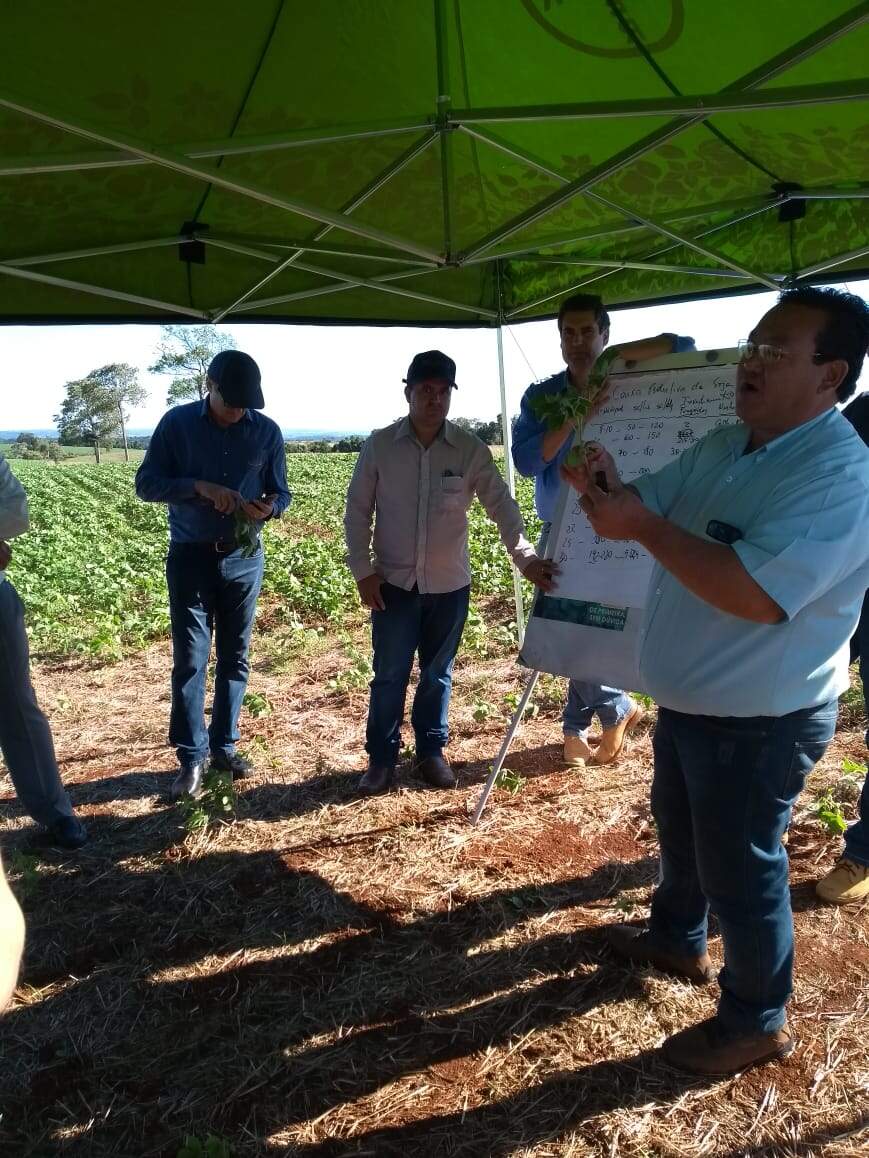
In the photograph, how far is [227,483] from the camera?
417cm

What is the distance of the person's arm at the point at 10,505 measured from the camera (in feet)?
10.8

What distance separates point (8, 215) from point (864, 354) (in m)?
3.86

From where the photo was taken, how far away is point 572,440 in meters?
3.67

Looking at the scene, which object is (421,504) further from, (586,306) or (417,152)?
(417,152)

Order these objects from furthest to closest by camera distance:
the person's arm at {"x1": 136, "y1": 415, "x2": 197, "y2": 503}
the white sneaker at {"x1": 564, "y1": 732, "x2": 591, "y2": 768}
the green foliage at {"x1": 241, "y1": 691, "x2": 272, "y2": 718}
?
the green foliage at {"x1": 241, "y1": 691, "x2": 272, "y2": 718} < the white sneaker at {"x1": 564, "y1": 732, "x2": 591, "y2": 768} < the person's arm at {"x1": 136, "y1": 415, "x2": 197, "y2": 503}

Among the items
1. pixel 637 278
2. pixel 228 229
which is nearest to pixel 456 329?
pixel 637 278

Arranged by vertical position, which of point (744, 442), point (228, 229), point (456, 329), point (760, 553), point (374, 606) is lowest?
point (374, 606)

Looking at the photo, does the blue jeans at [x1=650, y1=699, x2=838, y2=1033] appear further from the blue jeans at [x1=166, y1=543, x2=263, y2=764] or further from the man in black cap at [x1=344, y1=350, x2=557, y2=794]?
the blue jeans at [x1=166, y1=543, x2=263, y2=764]

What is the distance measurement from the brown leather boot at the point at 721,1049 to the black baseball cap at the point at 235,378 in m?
3.28

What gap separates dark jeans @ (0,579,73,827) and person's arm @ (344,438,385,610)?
1.57 meters

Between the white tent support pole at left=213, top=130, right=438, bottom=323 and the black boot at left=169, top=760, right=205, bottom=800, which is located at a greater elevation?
the white tent support pole at left=213, top=130, right=438, bottom=323

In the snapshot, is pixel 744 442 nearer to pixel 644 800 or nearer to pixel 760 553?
pixel 760 553

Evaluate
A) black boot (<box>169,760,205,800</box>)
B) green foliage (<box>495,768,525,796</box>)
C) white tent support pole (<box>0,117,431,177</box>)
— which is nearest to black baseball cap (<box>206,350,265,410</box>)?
white tent support pole (<box>0,117,431,177</box>)

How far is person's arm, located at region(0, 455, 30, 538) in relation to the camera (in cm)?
329
